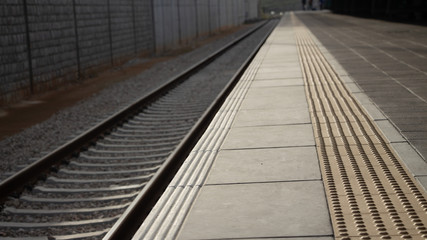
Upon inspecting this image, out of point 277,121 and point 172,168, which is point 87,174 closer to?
point 172,168

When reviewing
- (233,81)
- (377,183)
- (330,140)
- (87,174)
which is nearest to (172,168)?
(87,174)

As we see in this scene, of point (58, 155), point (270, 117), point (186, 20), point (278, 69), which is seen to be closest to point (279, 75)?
point (278, 69)

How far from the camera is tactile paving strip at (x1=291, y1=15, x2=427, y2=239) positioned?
388 cm

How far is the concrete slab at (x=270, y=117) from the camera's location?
765 centimetres

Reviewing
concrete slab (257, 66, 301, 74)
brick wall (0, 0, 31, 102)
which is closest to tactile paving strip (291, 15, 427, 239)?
concrete slab (257, 66, 301, 74)

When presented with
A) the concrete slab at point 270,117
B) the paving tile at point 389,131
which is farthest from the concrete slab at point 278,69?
the paving tile at point 389,131

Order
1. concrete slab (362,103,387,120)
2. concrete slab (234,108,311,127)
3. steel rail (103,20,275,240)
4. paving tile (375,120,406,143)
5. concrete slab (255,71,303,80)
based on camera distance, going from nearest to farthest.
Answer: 1. steel rail (103,20,275,240)
2. paving tile (375,120,406,143)
3. concrete slab (362,103,387,120)
4. concrete slab (234,108,311,127)
5. concrete slab (255,71,303,80)

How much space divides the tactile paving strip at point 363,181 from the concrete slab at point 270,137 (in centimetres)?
17

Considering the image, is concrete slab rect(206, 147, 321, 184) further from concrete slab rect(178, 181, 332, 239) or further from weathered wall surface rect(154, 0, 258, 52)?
weathered wall surface rect(154, 0, 258, 52)

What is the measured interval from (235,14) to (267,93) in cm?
4857

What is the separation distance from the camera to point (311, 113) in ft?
26.7

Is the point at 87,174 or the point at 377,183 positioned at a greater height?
the point at 377,183

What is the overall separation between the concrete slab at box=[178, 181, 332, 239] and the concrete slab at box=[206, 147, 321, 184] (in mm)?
186

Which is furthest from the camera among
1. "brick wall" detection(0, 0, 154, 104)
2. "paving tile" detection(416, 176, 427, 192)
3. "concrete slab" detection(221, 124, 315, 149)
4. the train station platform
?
"brick wall" detection(0, 0, 154, 104)
